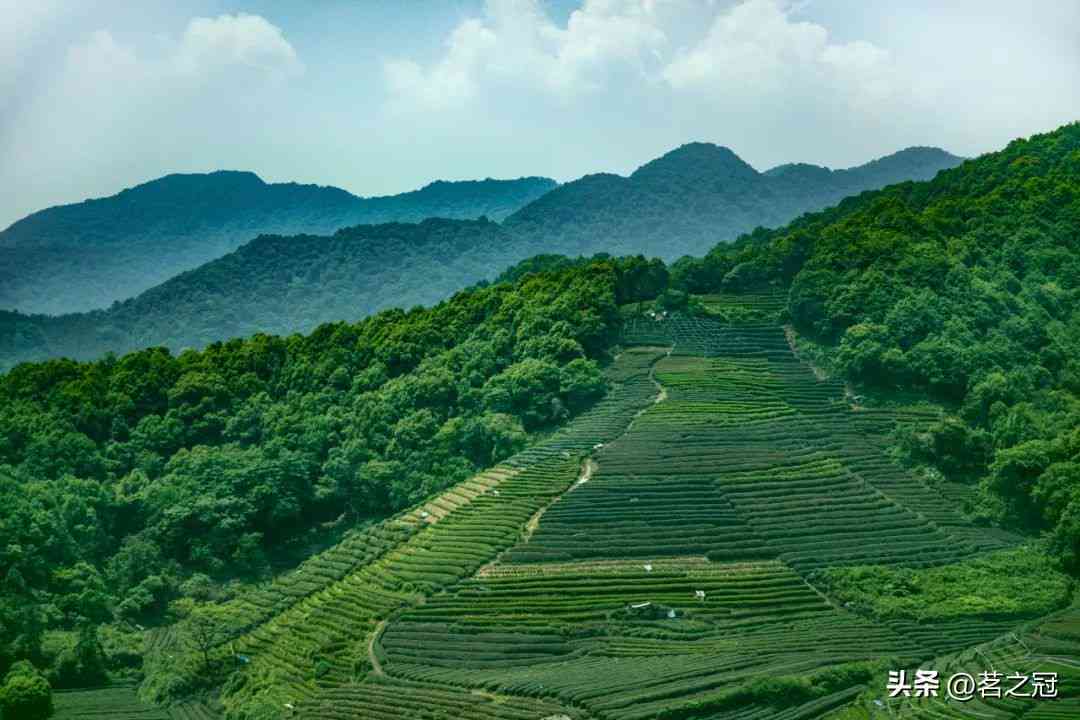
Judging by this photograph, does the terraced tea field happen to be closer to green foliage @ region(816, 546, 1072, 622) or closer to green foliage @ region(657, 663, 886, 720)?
green foliage @ region(657, 663, 886, 720)

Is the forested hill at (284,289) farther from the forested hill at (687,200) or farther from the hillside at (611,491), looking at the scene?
the hillside at (611,491)

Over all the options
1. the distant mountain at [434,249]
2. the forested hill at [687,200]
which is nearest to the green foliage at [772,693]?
the distant mountain at [434,249]

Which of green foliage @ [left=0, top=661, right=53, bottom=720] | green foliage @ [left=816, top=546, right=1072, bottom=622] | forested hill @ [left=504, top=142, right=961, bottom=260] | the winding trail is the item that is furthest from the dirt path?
forested hill @ [left=504, top=142, right=961, bottom=260]

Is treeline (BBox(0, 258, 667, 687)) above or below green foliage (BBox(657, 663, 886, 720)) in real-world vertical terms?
above

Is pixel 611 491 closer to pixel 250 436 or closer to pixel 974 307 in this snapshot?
pixel 250 436

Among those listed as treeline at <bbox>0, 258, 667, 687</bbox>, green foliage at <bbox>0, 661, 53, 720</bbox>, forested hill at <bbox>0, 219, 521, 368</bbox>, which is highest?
forested hill at <bbox>0, 219, 521, 368</bbox>

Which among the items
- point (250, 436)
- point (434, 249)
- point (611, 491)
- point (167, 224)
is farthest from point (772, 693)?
point (167, 224)
